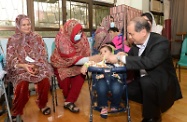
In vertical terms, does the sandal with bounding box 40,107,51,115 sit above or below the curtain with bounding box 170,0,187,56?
below

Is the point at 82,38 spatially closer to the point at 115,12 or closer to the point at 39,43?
the point at 39,43

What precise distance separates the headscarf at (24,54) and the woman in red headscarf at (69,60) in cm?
14

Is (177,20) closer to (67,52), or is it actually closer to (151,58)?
(67,52)

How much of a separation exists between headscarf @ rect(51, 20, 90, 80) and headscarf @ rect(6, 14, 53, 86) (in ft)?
0.43

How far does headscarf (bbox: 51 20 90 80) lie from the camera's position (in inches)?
75.5

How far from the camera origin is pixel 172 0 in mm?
5516

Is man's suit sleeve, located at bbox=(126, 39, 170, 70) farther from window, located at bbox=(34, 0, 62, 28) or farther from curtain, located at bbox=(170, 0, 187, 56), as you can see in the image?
→ curtain, located at bbox=(170, 0, 187, 56)

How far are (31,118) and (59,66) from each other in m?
0.65

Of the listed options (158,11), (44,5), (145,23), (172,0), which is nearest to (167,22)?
(158,11)

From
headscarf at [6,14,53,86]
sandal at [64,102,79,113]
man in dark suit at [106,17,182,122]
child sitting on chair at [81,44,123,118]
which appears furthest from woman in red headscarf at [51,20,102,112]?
man in dark suit at [106,17,182,122]

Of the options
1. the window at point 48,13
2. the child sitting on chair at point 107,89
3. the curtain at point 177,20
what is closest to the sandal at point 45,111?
the child sitting on chair at point 107,89

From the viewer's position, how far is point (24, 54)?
186 centimetres

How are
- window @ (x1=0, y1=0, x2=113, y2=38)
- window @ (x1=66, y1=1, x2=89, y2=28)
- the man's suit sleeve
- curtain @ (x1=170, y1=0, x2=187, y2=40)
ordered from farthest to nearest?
curtain @ (x1=170, y1=0, x2=187, y2=40)
window @ (x1=66, y1=1, x2=89, y2=28)
window @ (x1=0, y1=0, x2=113, y2=38)
the man's suit sleeve

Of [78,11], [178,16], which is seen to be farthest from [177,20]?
[78,11]
